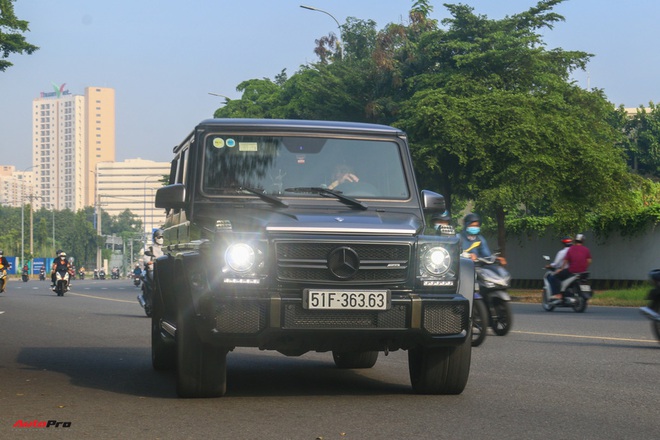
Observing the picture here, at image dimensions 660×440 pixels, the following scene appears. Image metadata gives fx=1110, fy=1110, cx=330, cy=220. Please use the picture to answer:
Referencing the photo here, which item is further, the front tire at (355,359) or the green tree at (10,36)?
the green tree at (10,36)

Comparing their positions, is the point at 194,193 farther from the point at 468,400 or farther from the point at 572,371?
the point at 572,371

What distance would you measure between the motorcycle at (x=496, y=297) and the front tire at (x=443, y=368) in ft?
23.2

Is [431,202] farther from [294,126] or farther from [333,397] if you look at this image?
[333,397]

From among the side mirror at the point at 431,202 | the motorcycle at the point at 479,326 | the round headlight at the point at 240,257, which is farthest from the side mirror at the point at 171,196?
the motorcycle at the point at 479,326

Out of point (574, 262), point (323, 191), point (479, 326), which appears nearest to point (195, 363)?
point (323, 191)

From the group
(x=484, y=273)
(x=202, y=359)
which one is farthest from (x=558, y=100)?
(x=202, y=359)

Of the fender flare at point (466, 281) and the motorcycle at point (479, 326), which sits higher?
the fender flare at point (466, 281)

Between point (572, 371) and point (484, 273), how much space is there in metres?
5.07

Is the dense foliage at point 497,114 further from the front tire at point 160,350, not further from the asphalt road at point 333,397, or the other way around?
the front tire at point 160,350

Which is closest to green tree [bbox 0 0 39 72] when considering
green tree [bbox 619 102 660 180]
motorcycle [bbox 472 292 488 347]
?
motorcycle [bbox 472 292 488 347]

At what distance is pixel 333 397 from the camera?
8641 mm

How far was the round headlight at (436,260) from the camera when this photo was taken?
8.10 meters

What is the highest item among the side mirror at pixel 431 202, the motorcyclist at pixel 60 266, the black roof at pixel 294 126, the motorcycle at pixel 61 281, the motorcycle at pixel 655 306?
the black roof at pixel 294 126

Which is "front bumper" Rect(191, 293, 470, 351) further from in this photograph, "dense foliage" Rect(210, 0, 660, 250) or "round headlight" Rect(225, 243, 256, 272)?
"dense foliage" Rect(210, 0, 660, 250)
